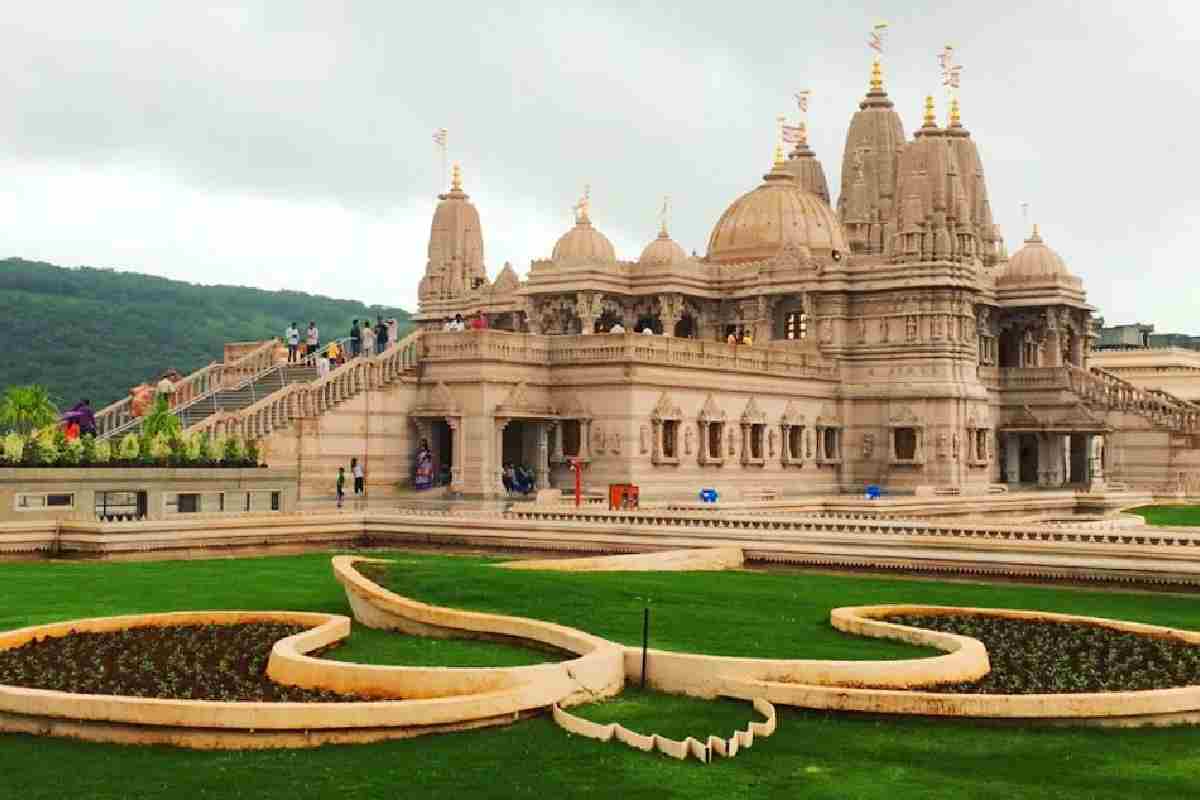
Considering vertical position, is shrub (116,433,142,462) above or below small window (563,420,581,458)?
below

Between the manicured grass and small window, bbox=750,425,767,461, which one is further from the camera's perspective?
small window, bbox=750,425,767,461

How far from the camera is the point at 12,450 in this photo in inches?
1339

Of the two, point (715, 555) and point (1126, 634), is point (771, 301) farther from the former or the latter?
point (1126, 634)

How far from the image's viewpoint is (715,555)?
30.7 meters

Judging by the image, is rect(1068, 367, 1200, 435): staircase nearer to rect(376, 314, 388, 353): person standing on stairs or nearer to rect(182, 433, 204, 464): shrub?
rect(376, 314, 388, 353): person standing on stairs

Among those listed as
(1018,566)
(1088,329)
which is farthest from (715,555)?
(1088,329)

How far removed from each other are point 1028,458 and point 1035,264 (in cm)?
753

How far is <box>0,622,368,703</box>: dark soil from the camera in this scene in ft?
57.2

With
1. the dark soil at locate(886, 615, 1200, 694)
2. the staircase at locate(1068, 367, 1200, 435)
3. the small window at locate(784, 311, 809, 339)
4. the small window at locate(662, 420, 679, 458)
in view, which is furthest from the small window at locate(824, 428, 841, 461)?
the dark soil at locate(886, 615, 1200, 694)

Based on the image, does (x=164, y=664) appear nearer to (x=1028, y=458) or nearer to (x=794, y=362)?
(x=794, y=362)

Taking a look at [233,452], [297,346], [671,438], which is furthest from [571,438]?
[233,452]

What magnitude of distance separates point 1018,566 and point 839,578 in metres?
2.82

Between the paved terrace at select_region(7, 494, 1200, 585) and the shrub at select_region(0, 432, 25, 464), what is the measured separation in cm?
255

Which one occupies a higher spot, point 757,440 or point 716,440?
point 757,440
